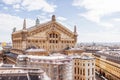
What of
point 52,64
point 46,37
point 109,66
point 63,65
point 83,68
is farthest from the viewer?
point 109,66

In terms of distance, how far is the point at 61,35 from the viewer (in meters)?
96.2

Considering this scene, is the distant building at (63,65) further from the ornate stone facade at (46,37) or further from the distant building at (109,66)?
the distant building at (109,66)

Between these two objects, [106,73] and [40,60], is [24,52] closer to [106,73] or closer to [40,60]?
[40,60]

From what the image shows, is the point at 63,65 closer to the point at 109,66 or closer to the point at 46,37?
the point at 46,37

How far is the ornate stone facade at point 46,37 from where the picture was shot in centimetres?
8988

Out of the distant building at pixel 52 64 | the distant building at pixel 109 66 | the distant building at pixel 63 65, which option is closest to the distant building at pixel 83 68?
the distant building at pixel 63 65

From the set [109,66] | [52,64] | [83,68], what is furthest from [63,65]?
[109,66]

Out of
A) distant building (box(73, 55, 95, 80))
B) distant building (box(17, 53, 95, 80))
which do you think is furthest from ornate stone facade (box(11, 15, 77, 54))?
distant building (box(73, 55, 95, 80))

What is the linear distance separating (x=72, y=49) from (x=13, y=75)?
5306 cm

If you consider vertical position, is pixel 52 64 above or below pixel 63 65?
above

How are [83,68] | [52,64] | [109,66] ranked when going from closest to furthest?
[52,64], [83,68], [109,66]

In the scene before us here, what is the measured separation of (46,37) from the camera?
92438mm

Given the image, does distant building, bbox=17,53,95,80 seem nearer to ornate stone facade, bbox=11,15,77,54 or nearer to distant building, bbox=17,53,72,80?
distant building, bbox=17,53,72,80

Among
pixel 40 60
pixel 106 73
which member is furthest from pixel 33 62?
pixel 106 73
